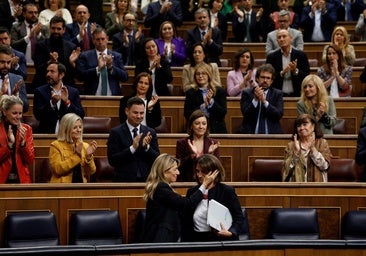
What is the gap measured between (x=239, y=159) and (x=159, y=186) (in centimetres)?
225

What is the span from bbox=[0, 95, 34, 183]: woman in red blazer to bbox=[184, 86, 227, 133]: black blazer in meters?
1.87

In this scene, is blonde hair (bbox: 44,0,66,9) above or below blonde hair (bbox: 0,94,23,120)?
above

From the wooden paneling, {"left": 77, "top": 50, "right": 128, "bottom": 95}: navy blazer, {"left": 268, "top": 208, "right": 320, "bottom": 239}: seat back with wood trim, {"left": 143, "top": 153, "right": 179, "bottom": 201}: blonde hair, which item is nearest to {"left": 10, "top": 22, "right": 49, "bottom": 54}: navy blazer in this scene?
{"left": 77, "top": 50, "right": 128, "bottom": 95}: navy blazer

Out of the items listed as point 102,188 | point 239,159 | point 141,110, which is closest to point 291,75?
point 239,159

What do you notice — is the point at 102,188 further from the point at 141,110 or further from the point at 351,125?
the point at 351,125

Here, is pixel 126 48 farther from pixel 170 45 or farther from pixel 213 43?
pixel 213 43

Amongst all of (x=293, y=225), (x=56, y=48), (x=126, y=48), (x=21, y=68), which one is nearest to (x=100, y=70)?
(x=56, y=48)

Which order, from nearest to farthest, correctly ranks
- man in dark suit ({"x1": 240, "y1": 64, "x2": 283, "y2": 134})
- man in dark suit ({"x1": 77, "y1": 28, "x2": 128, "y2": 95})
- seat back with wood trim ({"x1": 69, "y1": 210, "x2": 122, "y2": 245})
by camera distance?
seat back with wood trim ({"x1": 69, "y1": 210, "x2": 122, "y2": 245}) < man in dark suit ({"x1": 240, "y1": 64, "x2": 283, "y2": 134}) < man in dark suit ({"x1": 77, "y1": 28, "x2": 128, "y2": 95})

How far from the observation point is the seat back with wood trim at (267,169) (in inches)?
354

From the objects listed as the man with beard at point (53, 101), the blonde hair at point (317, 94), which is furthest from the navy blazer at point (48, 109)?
the blonde hair at point (317, 94)

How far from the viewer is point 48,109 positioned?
368 inches

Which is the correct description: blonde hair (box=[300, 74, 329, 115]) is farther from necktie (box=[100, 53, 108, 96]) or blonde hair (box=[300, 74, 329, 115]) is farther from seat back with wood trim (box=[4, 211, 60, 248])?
seat back with wood trim (box=[4, 211, 60, 248])

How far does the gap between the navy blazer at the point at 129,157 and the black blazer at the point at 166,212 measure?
115cm

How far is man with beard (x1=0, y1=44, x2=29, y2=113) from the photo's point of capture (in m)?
9.32
